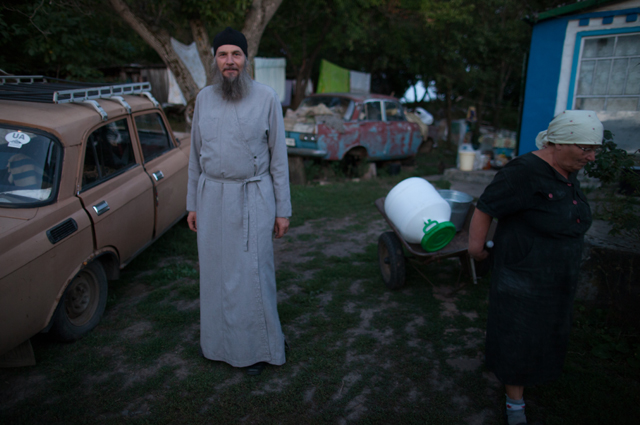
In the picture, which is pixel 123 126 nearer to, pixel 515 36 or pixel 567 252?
pixel 567 252

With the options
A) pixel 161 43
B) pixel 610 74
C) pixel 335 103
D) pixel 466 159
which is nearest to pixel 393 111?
pixel 335 103

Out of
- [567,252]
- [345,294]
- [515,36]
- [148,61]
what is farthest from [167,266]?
[148,61]

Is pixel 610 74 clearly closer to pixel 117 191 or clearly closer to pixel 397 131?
pixel 397 131

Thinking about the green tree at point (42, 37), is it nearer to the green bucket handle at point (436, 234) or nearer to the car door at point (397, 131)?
the green bucket handle at point (436, 234)

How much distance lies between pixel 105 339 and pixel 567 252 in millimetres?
3248

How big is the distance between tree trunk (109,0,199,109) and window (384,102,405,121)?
435cm

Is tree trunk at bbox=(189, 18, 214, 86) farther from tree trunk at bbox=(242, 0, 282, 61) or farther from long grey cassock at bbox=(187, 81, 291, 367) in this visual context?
long grey cassock at bbox=(187, 81, 291, 367)

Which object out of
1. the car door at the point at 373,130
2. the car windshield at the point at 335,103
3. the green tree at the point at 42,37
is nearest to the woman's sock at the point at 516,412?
the green tree at the point at 42,37

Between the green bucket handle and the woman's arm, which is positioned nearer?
the woman's arm

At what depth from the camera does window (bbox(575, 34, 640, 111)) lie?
20.6 ft

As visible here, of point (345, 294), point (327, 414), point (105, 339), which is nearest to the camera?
point (327, 414)

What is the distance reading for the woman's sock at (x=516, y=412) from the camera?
8.09 feet

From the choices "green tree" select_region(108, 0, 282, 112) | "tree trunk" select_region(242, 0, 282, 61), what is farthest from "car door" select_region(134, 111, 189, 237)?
"tree trunk" select_region(242, 0, 282, 61)

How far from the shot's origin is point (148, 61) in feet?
60.3
